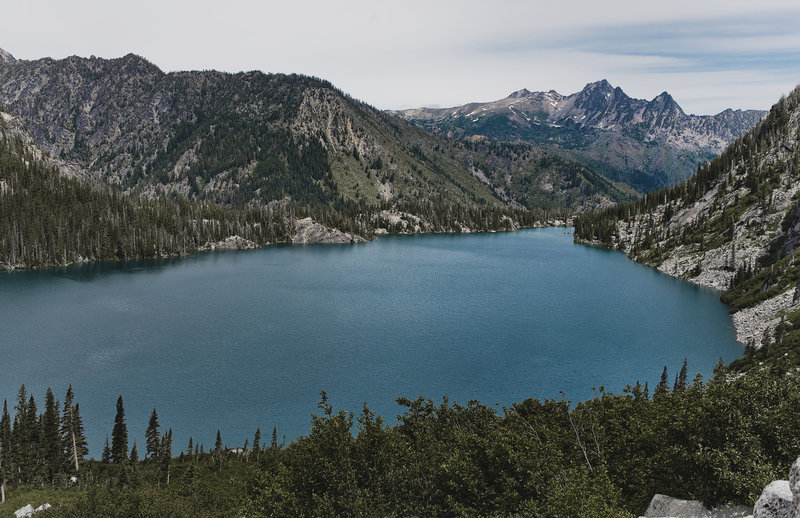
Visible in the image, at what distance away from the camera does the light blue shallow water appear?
81.6m

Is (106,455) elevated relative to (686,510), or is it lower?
lower

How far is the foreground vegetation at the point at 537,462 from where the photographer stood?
90.3 ft

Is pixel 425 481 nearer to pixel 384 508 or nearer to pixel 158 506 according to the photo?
pixel 384 508

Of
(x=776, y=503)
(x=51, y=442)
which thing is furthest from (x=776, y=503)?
(x=51, y=442)

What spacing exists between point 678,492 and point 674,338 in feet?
300

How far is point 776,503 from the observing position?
18.2 metres

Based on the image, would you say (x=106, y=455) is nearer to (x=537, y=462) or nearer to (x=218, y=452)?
(x=218, y=452)

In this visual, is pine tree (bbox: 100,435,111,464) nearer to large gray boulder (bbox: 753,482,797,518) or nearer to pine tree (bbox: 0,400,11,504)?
pine tree (bbox: 0,400,11,504)

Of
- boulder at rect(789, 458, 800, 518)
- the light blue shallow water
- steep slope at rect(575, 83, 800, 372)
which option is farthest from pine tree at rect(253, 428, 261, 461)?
steep slope at rect(575, 83, 800, 372)

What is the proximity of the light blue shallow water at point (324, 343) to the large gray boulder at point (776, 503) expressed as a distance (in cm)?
6128

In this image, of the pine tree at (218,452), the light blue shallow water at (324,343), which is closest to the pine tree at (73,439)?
the light blue shallow water at (324,343)

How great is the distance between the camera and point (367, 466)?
36625mm

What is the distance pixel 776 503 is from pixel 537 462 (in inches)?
603

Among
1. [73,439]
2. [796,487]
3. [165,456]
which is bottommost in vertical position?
[165,456]
